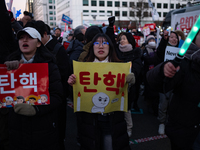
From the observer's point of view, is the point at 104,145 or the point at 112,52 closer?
the point at 104,145

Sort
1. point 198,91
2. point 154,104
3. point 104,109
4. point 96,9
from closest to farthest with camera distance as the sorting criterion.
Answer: point 198,91 → point 104,109 → point 154,104 → point 96,9

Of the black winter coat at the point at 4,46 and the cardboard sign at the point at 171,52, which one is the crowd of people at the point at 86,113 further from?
the cardboard sign at the point at 171,52

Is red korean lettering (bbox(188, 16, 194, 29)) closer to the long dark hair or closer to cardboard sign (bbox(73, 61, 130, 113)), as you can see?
the long dark hair

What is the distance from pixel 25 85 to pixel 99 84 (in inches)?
31.0

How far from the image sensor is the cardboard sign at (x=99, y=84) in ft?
7.29

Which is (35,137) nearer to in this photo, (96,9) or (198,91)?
(198,91)

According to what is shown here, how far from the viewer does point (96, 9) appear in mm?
60125

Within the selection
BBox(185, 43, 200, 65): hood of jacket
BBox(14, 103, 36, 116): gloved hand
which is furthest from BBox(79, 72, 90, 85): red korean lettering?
BBox(185, 43, 200, 65): hood of jacket

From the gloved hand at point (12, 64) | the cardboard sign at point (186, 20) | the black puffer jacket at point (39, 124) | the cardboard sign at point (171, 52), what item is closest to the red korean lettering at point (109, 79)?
the black puffer jacket at point (39, 124)

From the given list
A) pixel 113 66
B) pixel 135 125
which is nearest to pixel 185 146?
pixel 113 66

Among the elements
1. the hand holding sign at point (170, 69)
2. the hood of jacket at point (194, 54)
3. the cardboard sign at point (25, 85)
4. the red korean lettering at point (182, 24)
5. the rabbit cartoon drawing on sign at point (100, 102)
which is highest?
the red korean lettering at point (182, 24)

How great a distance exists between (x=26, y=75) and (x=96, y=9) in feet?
202

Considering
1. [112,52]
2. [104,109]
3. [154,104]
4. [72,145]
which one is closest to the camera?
[104,109]

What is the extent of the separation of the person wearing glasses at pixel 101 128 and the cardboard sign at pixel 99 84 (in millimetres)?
87
